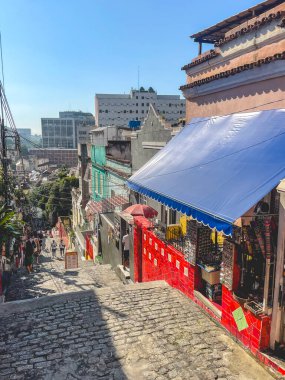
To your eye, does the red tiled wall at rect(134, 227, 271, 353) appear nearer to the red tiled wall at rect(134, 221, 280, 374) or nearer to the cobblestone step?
the red tiled wall at rect(134, 221, 280, 374)

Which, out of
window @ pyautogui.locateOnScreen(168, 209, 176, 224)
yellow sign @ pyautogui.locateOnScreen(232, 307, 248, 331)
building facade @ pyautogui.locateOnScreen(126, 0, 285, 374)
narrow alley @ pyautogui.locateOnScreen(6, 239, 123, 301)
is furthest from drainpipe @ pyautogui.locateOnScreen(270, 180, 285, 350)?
window @ pyautogui.locateOnScreen(168, 209, 176, 224)

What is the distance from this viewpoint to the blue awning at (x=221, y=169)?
5.34 meters

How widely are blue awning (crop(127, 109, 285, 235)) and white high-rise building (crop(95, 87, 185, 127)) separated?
4391 inches

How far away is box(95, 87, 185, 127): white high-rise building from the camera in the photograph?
118 meters

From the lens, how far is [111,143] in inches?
883

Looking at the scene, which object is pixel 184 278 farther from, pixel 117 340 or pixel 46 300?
pixel 46 300

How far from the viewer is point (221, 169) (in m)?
6.77

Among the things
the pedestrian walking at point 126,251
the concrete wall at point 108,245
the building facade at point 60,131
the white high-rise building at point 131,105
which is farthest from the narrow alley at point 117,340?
the building facade at point 60,131

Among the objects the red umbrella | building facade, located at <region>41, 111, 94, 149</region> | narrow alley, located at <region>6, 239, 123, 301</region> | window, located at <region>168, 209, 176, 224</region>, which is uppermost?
building facade, located at <region>41, 111, 94, 149</region>

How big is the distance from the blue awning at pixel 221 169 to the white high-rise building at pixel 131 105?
112 meters

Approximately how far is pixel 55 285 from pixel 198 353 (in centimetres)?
863

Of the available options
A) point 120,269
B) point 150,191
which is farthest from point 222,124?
point 120,269

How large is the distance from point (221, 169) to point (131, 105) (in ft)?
393

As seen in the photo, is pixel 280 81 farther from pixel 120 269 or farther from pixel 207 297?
pixel 120 269
